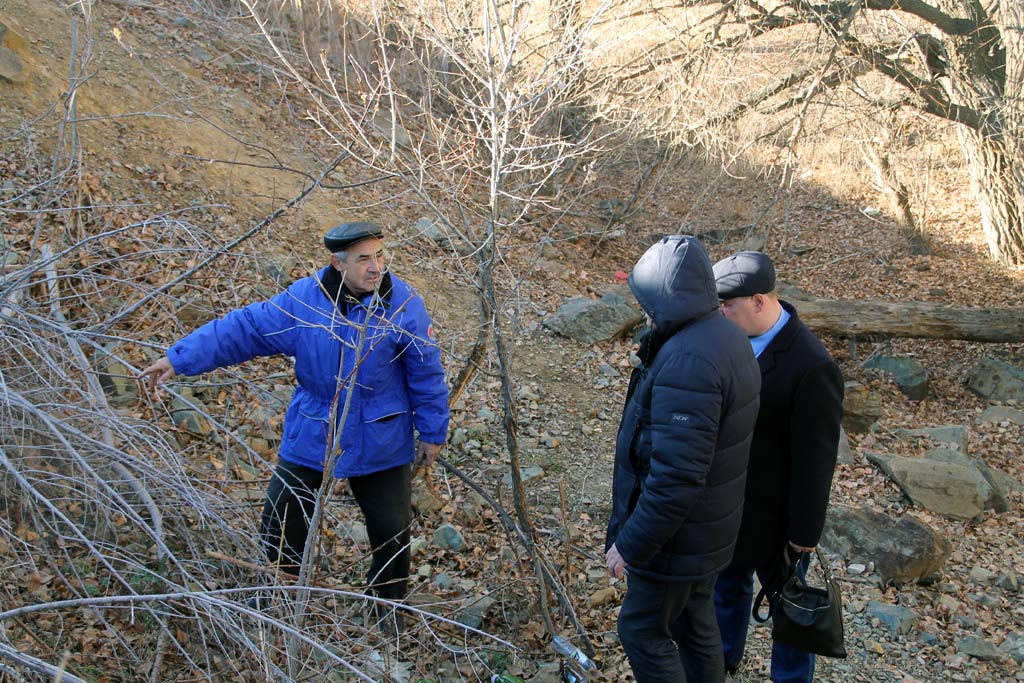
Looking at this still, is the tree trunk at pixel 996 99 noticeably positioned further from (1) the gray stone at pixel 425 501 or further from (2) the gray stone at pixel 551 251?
(1) the gray stone at pixel 425 501

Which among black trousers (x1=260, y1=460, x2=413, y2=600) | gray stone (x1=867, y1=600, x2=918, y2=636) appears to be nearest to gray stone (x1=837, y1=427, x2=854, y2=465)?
gray stone (x1=867, y1=600, x2=918, y2=636)

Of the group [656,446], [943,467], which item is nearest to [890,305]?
[943,467]

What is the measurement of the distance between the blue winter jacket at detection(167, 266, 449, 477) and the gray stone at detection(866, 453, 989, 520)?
152 inches

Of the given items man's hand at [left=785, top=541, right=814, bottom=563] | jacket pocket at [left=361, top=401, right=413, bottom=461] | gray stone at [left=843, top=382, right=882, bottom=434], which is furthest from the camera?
gray stone at [left=843, top=382, right=882, bottom=434]

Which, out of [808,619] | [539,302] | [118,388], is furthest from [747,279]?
[539,302]

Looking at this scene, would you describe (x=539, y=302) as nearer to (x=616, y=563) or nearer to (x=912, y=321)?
(x=912, y=321)

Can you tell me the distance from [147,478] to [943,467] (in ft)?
16.6

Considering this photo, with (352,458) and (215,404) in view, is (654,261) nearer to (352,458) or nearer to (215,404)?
(352,458)

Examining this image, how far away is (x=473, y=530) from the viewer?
4.49m

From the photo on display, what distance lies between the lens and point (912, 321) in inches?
309

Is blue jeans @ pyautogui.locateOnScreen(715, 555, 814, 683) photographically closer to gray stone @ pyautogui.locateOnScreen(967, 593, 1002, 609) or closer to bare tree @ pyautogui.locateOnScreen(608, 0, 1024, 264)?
gray stone @ pyautogui.locateOnScreen(967, 593, 1002, 609)

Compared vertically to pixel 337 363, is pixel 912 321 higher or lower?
lower

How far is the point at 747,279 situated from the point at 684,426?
69 cm

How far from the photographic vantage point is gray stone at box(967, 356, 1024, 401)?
7555 mm
